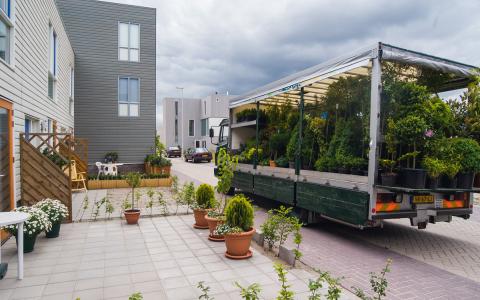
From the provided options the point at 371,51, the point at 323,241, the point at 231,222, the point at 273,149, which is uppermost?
the point at 371,51

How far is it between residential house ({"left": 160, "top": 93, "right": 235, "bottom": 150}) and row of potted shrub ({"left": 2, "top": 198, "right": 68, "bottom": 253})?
3683 cm

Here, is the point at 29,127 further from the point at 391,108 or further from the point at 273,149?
the point at 391,108

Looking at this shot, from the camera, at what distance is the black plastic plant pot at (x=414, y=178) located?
4992mm

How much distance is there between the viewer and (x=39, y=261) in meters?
4.61

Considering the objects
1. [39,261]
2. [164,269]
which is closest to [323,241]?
[164,269]

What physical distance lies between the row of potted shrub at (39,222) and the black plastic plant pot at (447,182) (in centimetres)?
610

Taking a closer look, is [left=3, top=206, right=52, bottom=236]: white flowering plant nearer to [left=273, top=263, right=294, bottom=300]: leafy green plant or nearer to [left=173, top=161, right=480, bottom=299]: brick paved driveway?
[left=273, top=263, right=294, bottom=300]: leafy green plant

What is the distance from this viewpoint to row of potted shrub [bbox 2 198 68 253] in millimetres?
4785

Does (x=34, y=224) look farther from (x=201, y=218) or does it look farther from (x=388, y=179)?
(x=388, y=179)

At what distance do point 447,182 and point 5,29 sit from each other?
8.03 m

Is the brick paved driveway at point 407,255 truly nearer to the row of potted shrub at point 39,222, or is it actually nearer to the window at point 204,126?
the row of potted shrub at point 39,222

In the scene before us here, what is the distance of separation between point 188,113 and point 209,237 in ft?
152

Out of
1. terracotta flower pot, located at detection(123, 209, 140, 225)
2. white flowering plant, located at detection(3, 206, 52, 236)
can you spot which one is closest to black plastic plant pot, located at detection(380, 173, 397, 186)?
terracotta flower pot, located at detection(123, 209, 140, 225)

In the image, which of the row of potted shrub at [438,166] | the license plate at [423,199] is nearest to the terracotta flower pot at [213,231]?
the row of potted shrub at [438,166]
